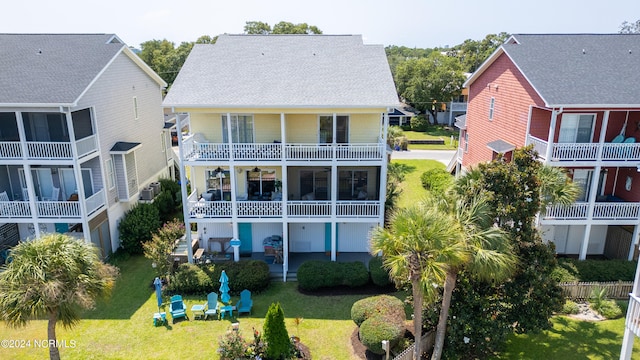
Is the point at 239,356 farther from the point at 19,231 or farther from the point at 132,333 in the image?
the point at 19,231

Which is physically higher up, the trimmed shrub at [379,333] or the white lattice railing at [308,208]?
the white lattice railing at [308,208]

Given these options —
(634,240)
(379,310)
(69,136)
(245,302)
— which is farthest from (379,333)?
(69,136)

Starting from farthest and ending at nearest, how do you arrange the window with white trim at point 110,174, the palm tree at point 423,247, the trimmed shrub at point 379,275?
the window with white trim at point 110,174, the trimmed shrub at point 379,275, the palm tree at point 423,247

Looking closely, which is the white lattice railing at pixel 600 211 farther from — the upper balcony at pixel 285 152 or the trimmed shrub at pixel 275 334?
the trimmed shrub at pixel 275 334

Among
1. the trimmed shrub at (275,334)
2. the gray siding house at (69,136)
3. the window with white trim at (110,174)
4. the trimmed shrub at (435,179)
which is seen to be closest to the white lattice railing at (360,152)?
the trimmed shrub at (275,334)

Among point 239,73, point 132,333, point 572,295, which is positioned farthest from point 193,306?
A: point 572,295

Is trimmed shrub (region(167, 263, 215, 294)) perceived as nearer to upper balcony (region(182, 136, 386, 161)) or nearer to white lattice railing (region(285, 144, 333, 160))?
upper balcony (region(182, 136, 386, 161))
